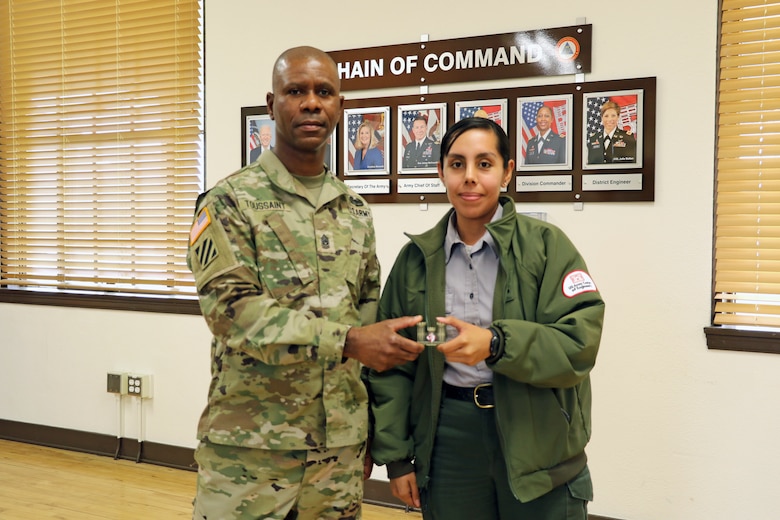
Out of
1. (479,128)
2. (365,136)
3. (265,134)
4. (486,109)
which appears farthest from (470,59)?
(479,128)

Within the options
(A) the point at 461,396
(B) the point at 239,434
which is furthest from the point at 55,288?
(A) the point at 461,396

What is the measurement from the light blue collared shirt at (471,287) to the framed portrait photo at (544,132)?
→ 1273mm

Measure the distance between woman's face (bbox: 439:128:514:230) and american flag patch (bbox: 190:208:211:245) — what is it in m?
0.57

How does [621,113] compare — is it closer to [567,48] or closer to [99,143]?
[567,48]

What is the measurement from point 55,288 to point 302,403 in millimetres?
3099

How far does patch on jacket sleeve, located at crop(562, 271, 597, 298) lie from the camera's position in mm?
1538

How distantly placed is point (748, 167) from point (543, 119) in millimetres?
796

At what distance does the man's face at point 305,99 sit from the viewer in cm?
154

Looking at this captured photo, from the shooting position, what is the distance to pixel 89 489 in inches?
133

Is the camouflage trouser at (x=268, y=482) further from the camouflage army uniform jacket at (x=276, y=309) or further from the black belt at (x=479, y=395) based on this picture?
the black belt at (x=479, y=395)

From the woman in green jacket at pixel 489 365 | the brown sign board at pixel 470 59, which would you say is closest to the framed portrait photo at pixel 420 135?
the brown sign board at pixel 470 59

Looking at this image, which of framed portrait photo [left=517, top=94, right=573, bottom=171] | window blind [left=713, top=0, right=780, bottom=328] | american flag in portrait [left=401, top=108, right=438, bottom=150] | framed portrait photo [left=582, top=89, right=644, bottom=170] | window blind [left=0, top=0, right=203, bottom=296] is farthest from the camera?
window blind [left=0, top=0, right=203, bottom=296]

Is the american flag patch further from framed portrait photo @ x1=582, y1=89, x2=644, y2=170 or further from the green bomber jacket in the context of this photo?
framed portrait photo @ x1=582, y1=89, x2=644, y2=170

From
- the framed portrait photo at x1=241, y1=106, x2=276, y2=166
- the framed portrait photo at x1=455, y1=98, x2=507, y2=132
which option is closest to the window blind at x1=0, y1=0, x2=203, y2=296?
the framed portrait photo at x1=241, y1=106, x2=276, y2=166
